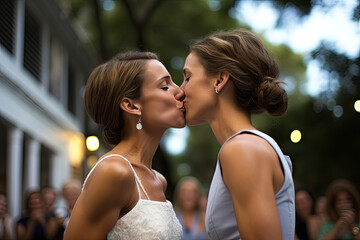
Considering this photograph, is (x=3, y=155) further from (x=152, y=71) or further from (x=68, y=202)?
(x=152, y=71)

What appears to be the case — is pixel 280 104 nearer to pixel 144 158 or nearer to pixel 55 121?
pixel 144 158

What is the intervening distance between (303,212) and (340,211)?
891 millimetres

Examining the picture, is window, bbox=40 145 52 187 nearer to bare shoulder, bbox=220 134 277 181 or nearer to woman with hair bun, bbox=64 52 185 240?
woman with hair bun, bbox=64 52 185 240

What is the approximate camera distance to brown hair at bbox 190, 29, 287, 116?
2609mm

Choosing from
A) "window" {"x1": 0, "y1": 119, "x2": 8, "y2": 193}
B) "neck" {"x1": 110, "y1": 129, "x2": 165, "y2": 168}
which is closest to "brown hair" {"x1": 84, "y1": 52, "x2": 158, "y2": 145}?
"neck" {"x1": 110, "y1": 129, "x2": 165, "y2": 168}

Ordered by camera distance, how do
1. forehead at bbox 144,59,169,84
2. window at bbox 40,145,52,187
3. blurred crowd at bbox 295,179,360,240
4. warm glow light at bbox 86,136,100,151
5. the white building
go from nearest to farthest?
forehead at bbox 144,59,169,84
blurred crowd at bbox 295,179,360,240
the white building
warm glow light at bbox 86,136,100,151
window at bbox 40,145,52,187

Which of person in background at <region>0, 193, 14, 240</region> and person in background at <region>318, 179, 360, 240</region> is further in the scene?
person in background at <region>0, 193, 14, 240</region>

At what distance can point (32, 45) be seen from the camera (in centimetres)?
1412

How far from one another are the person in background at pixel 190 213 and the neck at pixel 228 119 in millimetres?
5343

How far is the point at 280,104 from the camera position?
8.79 ft

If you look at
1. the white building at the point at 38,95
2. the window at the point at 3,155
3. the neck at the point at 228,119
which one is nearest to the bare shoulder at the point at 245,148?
the neck at the point at 228,119

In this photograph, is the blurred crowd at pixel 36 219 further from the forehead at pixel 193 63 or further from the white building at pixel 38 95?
the forehead at pixel 193 63

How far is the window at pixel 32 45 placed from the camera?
1370 centimetres

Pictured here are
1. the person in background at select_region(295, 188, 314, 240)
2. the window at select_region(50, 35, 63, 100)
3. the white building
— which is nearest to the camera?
the person in background at select_region(295, 188, 314, 240)
